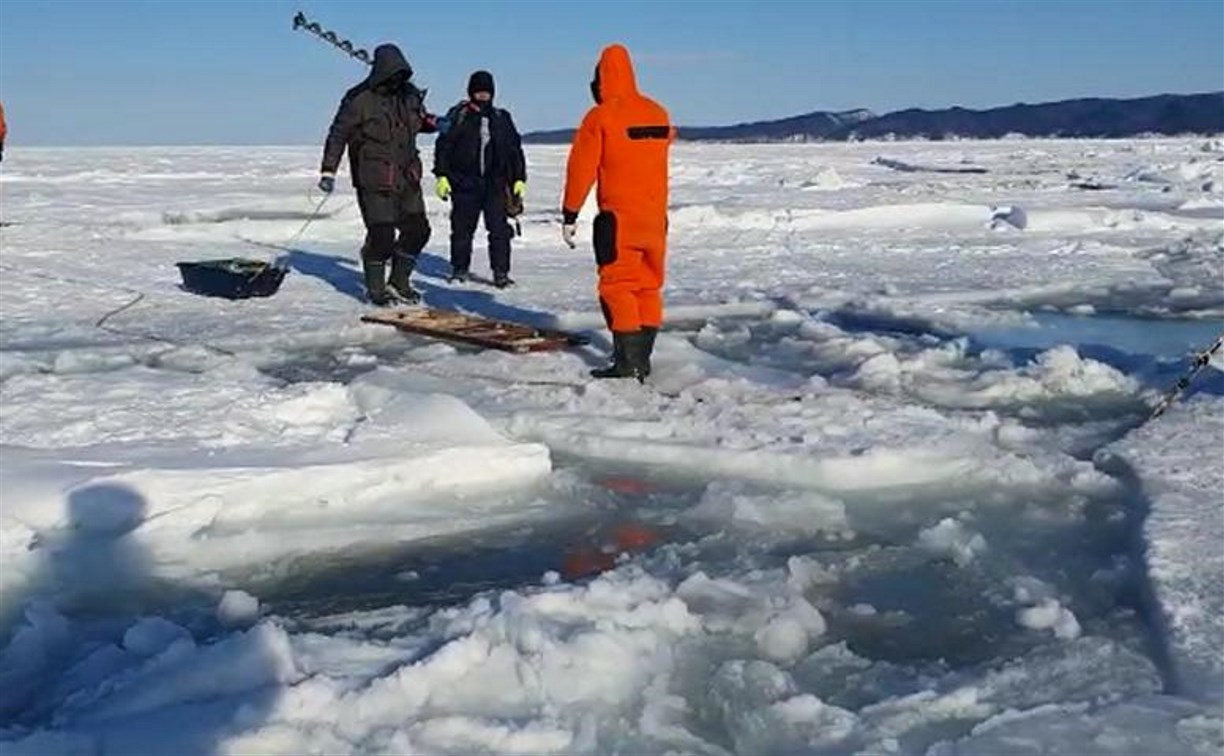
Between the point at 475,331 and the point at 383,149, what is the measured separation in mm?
1577

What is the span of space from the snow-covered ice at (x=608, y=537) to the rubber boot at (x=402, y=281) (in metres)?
0.35

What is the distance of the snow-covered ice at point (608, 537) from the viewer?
260 cm

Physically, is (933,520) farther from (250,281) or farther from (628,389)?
(250,281)

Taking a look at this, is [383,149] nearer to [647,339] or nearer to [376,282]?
[376,282]

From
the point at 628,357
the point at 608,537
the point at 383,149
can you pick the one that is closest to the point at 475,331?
the point at 628,357

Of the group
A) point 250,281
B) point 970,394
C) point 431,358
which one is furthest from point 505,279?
point 970,394

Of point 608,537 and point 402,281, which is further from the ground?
point 402,281

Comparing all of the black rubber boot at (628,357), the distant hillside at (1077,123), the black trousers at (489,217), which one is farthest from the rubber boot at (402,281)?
the distant hillside at (1077,123)

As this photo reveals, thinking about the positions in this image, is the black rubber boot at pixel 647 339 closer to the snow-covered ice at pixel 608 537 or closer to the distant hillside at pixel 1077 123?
the snow-covered ice at pixel 608 537

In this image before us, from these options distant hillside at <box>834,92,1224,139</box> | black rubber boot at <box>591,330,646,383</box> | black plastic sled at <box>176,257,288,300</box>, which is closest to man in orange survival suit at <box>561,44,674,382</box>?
black rubber boot at <box>591,330,646,383</box>

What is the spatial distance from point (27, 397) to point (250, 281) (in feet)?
11.0

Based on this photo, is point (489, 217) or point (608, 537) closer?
point (608, 537)

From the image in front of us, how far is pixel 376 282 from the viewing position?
8.27 meters

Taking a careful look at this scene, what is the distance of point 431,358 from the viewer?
6535 mm
